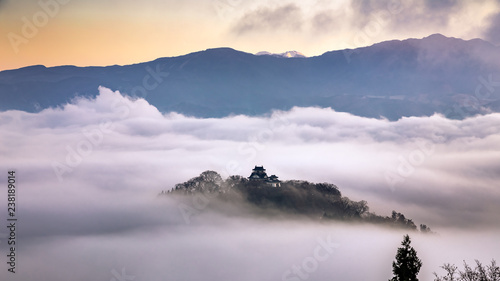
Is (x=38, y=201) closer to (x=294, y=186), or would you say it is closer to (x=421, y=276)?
(x=294, y=186)

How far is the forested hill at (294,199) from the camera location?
389ft

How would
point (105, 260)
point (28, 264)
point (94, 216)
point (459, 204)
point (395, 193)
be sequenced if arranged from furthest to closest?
point (395, 193) → point (459, 204) → point (94, 216) → point (105, 260) → point (28, 264)

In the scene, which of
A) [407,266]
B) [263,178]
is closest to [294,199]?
[263,178]

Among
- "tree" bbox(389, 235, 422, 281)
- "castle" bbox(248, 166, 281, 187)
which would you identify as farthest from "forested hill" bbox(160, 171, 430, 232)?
"tree" bbox(389, 235, 422, 281)

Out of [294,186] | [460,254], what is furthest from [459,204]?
[294,186]

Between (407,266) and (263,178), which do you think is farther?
(263,178)

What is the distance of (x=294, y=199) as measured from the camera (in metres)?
122

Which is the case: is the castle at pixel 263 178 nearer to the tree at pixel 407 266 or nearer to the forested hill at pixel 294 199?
the forested hill at pixel 294 199

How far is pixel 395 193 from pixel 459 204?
21.5m

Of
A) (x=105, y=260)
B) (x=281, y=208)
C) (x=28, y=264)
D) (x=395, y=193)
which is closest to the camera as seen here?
(x=28, y=264)

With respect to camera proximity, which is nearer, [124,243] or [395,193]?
[124,243]

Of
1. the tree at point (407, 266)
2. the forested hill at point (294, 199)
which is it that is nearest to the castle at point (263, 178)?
the forested hill at point (294, 199)

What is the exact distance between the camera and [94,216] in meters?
144

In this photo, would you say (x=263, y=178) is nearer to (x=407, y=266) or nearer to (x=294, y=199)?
(x=294, y=199)
